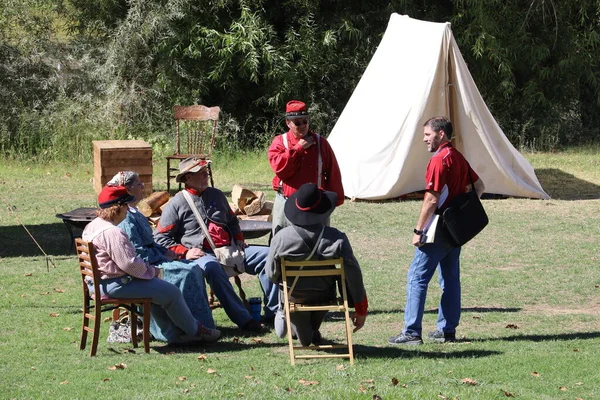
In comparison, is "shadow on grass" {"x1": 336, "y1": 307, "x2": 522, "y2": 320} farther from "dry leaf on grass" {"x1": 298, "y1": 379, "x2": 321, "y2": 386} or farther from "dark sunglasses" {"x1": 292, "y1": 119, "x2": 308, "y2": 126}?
"dry leaf on grass" {"x1": 298, "y1": 379, "x2": 321, "y2": 386}

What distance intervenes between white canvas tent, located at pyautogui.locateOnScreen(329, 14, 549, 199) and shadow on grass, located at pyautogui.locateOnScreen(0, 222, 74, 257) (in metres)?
4.37

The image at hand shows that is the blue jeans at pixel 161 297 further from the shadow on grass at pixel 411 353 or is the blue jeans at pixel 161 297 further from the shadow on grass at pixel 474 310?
the shadow on grass at pixel 474 310

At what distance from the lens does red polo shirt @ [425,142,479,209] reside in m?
6.91

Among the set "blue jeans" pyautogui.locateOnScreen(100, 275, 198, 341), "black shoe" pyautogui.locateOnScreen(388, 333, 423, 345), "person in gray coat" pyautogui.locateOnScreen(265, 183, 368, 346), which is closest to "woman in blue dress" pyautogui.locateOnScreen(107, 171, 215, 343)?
"blue jeans" pyautogui.locateOnScreen(100, 275, 198, 341)

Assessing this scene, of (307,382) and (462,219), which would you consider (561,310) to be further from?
(307,382)

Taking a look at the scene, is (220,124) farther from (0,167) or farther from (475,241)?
(475,241)

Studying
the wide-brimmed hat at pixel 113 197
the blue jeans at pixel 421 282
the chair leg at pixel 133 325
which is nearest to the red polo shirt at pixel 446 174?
the blue jeans at pixel 421 282

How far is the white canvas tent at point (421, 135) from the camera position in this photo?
576 inches

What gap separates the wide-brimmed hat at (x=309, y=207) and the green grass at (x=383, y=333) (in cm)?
91

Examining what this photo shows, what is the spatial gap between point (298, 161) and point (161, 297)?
147 cm

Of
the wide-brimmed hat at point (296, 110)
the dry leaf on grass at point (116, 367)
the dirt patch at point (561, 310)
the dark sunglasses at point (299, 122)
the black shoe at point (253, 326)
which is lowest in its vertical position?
the dirt patch at point (561, 310)

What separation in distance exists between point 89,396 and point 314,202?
181cm

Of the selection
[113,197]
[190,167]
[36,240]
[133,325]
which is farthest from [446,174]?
[36,240]

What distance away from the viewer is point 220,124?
20094 mm
